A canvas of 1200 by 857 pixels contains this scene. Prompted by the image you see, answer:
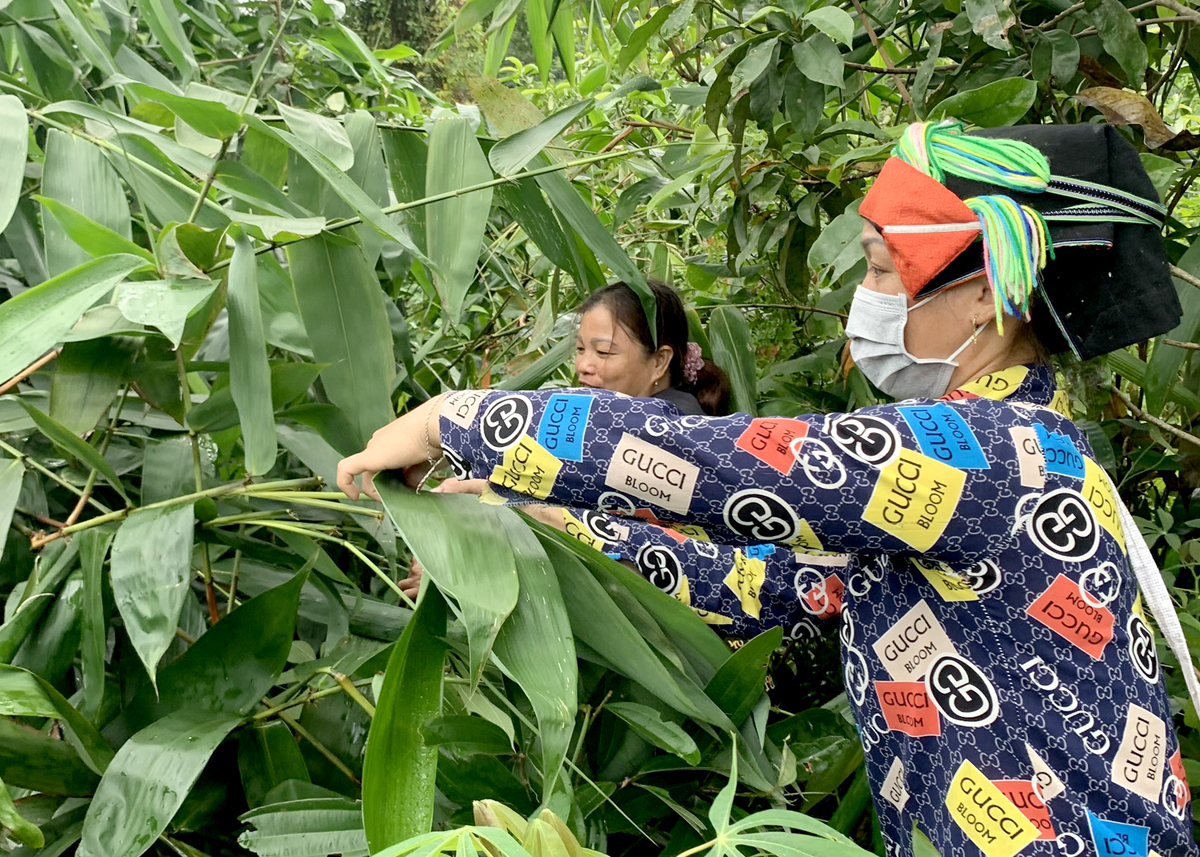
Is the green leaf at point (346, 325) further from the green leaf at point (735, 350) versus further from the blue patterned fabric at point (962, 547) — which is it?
the green leaf at point (735, 350)

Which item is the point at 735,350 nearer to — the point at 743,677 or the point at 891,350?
the point at 891,350

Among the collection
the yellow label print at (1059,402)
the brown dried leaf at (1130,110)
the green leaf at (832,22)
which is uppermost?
the green leaf at (832,22)

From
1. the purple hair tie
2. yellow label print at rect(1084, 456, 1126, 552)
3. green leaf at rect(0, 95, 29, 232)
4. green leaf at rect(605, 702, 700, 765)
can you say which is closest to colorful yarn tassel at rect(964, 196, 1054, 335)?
yellow label print at rect(1084, 456, 1126, 552)

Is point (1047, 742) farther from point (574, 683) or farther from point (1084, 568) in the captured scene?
point (574, 683)

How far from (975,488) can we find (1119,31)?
606 millimetres

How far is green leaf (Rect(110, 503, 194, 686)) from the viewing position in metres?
0.61

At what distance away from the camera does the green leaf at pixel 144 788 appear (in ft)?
1.92

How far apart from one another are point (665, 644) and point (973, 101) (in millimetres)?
593

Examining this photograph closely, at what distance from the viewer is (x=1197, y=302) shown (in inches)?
40.6

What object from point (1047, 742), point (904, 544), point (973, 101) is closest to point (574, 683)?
point (904, 544)

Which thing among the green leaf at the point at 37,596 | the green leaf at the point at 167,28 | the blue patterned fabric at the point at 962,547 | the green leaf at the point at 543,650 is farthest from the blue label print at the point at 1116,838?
the green leaf at the point at 167,28

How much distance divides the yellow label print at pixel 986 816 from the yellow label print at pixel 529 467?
358mm

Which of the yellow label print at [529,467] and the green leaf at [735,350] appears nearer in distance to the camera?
the yellow label print at [529,467]

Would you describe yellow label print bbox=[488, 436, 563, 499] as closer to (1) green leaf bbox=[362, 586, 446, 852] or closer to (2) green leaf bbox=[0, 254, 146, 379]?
(1) green leaf bbox=[362, 586, 446, 852]
